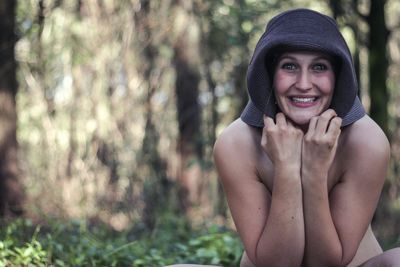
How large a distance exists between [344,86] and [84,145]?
7471 mm

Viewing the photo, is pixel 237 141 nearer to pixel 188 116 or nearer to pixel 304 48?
pixel 304 48

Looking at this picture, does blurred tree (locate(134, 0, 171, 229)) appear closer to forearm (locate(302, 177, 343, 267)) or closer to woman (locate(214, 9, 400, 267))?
woman (locate(214, 9, 400, 267))

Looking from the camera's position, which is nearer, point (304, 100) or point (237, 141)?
point (304, 100)

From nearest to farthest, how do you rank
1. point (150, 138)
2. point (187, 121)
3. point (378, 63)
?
point (378, 63)
point (150, 138)
point (187, 121)

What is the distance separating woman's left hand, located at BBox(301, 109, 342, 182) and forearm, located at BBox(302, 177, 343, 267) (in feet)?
0.17

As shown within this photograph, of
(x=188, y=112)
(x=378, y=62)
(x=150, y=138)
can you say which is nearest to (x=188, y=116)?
(x=188, y=112)

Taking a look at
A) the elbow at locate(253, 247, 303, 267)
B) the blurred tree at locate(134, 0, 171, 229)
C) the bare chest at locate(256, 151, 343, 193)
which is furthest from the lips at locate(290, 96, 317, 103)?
the blurred tree at locate(134, 0, 171, 229)

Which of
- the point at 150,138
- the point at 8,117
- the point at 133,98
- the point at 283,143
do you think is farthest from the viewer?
the point at 133,98

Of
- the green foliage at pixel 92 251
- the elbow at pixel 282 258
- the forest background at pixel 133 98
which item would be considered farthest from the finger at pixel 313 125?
the forest background at pixel 133 98

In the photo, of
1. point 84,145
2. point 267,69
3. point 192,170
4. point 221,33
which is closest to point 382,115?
point 221,33

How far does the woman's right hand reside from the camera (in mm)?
3654

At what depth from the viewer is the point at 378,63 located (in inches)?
339

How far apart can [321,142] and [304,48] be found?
436mm

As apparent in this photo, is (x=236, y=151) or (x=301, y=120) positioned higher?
(x=301, y=120)
